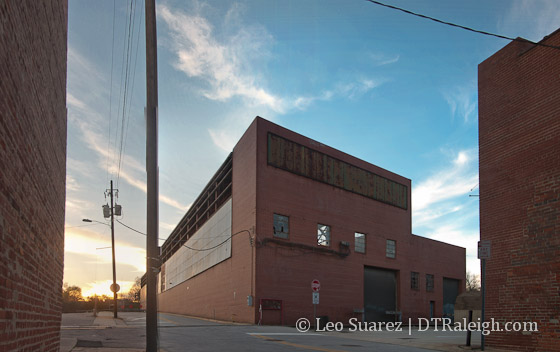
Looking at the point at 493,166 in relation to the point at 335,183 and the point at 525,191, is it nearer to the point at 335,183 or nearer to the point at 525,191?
the point at 525,191

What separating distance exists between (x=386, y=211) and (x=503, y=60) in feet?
87.4

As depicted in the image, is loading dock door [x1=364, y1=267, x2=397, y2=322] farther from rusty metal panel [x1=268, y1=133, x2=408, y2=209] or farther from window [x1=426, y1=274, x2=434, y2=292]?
rusty metal panel [x1=268, y1=133, x2=408, y2=209]

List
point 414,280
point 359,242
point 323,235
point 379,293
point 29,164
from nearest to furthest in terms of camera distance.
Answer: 1. point 29,164
2. point 323,235
3. point 359,242
4. point 379,293
5. point 414,280

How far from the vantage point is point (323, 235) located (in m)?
34.2

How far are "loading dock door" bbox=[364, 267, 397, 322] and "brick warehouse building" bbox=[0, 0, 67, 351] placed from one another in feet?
104

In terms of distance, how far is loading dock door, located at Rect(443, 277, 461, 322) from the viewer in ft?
152

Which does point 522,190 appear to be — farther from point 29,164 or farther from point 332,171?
point 332,171

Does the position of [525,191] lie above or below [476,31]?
below

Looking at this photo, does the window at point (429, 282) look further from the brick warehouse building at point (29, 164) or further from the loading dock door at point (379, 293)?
the brick warehouse building at point (29, 164)

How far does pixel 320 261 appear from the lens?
33.1m

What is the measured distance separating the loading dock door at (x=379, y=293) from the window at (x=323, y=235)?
533 centimetres

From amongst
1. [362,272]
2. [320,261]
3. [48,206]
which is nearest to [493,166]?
[48,206]

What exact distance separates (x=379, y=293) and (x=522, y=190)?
2695cm

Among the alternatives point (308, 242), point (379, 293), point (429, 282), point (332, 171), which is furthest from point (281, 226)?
point (429, 282)
